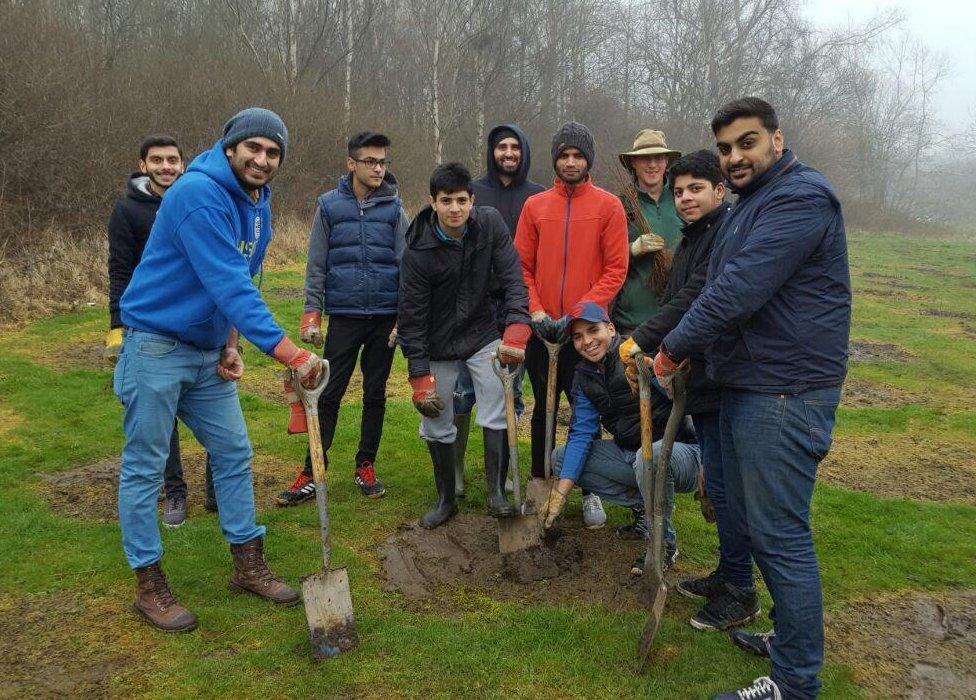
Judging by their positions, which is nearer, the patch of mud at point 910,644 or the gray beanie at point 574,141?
the patch of mud at point 910,644

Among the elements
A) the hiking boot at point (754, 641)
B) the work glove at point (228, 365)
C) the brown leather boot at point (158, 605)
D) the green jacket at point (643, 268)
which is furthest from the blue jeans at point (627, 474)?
the brown leather boot at point (158, 605)

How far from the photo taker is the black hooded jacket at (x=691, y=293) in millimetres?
3438

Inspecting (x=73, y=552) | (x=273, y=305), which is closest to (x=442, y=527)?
(x=73, y=552)

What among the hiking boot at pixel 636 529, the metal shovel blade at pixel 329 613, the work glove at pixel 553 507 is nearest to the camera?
the metal shovel blade at pixel 329 613

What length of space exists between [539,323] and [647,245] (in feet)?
2.82

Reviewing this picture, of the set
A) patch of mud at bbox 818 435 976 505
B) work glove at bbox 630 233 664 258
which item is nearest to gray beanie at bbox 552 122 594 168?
work glove at bbox 630 233 664 258

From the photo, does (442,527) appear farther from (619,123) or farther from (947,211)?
(947,211)

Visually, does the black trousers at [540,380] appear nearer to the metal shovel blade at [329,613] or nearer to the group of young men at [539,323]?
the group of young men at [539,323]

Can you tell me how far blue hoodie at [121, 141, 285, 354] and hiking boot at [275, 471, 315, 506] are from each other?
1.72 meters

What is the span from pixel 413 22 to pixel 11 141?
16.1m

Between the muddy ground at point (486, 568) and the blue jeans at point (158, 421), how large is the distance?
1.05 metres

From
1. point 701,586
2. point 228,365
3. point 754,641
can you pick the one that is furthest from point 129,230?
point 754,641

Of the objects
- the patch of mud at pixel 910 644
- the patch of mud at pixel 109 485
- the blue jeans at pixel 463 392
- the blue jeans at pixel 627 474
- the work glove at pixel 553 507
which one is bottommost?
the patch of mud at pixel 910 644

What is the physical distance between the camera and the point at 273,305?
10.9 metres
